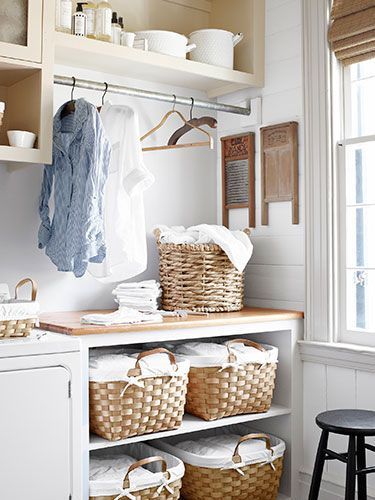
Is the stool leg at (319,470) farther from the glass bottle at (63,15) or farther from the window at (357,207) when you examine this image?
the glass bottle at (63,15)

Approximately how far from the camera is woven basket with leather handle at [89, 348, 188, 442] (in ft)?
8.75

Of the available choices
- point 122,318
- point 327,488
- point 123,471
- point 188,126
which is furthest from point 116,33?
point 327,488

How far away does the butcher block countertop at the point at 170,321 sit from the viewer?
264cm

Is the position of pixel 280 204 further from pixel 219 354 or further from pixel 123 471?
pixel 123 471

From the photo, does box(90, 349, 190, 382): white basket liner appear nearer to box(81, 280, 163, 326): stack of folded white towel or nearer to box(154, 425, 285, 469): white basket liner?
box(81, 280, 163, 326): stack of folded white towel

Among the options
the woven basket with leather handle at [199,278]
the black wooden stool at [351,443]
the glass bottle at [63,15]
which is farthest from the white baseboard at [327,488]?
the glass bottle at [63,15]

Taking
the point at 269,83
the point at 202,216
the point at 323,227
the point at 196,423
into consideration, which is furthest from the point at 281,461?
the point at 269,83

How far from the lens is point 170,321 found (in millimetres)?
2883

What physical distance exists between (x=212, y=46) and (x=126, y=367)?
5.33 feet

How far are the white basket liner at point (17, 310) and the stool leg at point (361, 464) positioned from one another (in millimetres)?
1296

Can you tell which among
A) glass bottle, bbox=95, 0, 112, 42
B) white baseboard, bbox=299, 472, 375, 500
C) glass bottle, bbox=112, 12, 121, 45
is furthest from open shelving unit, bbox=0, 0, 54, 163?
white baseboard, bbox=299, 472, 375, 500

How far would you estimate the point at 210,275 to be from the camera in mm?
3213

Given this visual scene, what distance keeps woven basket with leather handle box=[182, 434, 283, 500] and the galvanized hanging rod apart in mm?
1549

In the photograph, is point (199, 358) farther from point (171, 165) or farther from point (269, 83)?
point (269, 83)
